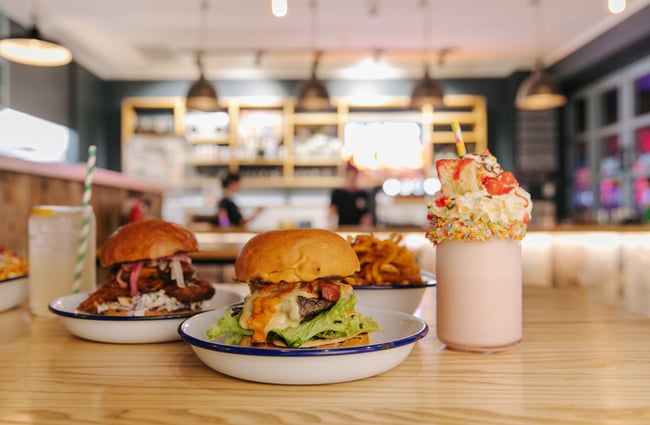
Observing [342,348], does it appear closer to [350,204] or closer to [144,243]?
[144,243]

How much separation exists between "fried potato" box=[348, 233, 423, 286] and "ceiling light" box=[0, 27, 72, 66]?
340 centimetres

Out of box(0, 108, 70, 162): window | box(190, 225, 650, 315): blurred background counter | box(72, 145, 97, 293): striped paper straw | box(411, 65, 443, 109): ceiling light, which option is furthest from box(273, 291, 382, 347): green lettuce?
box(0, 108, 70, 162): window

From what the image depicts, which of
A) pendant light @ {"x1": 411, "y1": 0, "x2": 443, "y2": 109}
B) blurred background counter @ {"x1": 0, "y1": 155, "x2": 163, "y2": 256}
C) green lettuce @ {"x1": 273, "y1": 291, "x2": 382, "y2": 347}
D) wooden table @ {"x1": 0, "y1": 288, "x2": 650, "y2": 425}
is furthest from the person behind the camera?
pendant light @ {"x1": 411, "y1": 0, "x2": 443, "y2": 109}

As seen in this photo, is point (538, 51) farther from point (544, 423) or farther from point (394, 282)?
point (544, 423)

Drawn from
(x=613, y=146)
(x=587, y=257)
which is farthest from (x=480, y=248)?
(x=613, y=146)

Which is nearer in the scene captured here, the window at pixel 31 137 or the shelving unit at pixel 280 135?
the window at pixel 31 137

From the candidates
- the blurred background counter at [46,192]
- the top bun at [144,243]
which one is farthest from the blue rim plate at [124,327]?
the blurred background counter at [46,192]

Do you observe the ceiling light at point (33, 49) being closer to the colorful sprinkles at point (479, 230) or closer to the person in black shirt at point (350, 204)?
the person in black shirt at point (350, 204)

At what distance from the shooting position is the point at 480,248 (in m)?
1.02

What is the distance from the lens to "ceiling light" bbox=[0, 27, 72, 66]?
3.79 meters

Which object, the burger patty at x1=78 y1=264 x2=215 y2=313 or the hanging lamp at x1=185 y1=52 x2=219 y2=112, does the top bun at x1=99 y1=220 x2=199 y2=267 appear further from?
the hanging lamp at x1=185 y1=52 x2=219 y2=112

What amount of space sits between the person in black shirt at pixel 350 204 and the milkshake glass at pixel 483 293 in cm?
504

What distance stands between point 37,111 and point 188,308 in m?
6.12

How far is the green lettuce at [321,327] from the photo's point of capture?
36.0 inches
